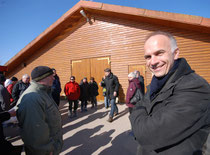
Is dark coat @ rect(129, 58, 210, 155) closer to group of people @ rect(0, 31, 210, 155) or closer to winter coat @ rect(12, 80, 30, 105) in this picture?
group of people @ rect(0, 31, 210, 155)

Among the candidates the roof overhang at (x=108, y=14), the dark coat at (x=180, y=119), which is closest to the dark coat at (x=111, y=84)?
the roof overhang at (x=108, y=14)

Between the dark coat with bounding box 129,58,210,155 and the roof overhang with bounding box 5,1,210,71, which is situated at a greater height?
the roof overhang with bounding box 5,1,210,71

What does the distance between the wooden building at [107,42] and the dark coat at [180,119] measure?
6.74m

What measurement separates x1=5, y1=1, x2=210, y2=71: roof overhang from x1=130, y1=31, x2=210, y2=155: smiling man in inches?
259

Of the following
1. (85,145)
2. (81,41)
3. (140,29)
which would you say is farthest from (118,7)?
(85,145)

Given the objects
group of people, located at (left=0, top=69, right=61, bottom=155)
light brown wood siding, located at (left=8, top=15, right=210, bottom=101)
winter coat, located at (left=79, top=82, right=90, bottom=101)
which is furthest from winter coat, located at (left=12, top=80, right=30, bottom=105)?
light brown wood siding, located at (left=8, top=15, right=210, bottom=101)

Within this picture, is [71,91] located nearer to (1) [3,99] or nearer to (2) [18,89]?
(2) [18,89]

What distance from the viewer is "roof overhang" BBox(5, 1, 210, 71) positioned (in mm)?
6054

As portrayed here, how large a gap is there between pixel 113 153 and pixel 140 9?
7093 mm

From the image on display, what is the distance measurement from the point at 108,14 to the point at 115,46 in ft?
7.38

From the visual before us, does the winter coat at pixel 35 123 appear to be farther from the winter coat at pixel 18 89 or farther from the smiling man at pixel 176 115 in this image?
the winter coat at pixel 18 89

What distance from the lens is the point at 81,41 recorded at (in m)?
9.43

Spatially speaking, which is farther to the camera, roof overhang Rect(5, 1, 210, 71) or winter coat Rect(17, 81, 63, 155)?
roof overhang Rect(5, 1, 210, 71)

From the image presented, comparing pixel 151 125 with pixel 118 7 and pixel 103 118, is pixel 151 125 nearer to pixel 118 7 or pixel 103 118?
pixel 103 118
